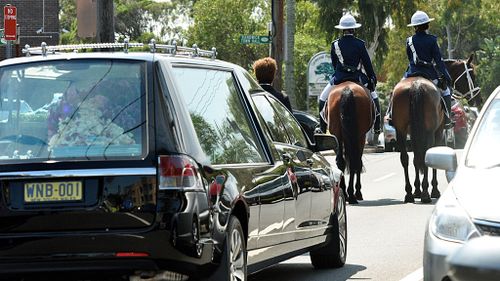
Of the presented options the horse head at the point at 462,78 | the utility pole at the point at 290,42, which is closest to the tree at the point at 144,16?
the utility pole at the point at 290,42

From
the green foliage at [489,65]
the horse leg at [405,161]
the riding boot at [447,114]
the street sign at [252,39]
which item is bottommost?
the green foliage at [489,65]

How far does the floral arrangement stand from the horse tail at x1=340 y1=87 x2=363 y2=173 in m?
10.6

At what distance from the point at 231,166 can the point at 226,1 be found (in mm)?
61961

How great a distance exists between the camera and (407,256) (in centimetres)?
1241

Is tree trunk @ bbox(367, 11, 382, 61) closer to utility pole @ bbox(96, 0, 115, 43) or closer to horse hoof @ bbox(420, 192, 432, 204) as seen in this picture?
utility pole @ bbox(96, 0, 115, 43)

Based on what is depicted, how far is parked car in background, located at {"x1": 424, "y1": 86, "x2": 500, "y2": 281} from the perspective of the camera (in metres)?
7.18

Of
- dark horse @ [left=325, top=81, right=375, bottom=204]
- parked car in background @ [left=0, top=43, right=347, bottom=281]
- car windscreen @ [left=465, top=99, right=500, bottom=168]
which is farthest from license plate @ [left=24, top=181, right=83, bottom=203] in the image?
dark horse @ [left=325, top=81, right=375, bottom=204]

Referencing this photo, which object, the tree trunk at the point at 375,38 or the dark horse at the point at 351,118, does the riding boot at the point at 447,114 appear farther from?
the tree trunk at the point at 375,38

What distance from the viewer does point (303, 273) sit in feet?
37.7

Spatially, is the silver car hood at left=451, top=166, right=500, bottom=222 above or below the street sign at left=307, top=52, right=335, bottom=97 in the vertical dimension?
above

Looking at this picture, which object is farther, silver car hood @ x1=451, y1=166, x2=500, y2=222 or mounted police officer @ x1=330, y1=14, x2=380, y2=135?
mounted police officer @ x1=330, y1=14, x2=380, y2=135

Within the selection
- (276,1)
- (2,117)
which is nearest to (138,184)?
(2,117)

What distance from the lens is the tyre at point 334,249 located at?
37.6ft

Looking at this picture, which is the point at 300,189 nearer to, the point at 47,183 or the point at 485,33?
the point at 47,183
